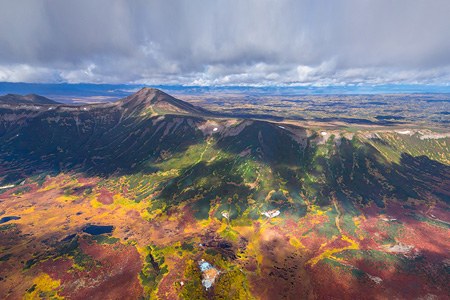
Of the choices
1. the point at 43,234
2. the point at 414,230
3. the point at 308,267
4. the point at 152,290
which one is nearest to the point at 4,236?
the point at 43,234

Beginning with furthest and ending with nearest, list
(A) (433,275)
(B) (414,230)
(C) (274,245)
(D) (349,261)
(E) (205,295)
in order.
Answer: (B) (414,230)
(C) (274,245)
(D) (349,261)
(A) (433,275)
(E) (205,295)

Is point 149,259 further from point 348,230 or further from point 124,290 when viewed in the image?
point 348,230

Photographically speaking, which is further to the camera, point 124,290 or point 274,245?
point 274,245

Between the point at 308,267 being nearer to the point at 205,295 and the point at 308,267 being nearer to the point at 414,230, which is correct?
the point at 205,295

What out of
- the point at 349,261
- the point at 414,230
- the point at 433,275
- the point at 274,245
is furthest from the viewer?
the point at 414,230

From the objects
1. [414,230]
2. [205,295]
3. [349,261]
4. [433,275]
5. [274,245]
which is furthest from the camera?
[414,230]

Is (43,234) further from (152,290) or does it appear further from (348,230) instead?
(348,230)

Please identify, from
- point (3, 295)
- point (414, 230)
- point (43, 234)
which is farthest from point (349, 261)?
point (43, 234)

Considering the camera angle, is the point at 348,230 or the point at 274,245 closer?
the point at 274,245

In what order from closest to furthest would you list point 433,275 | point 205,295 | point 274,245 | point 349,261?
point 205,295, point 433,275, point 349,261, point 274,245
